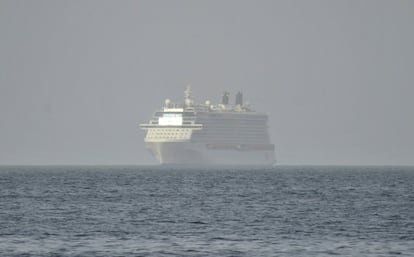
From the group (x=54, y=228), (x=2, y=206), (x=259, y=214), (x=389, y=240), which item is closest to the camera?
(x=389, y=240)

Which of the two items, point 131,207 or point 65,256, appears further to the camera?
point 131,207

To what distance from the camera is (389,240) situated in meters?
49.9

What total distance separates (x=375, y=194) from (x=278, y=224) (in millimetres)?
32185

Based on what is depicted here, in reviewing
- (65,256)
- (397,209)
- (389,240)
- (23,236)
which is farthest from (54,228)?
(397,209)

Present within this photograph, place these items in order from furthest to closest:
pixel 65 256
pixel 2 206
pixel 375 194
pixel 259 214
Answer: pixel 375 194 → pixel 2 206 → pixel 259 214 → pixel 65 256

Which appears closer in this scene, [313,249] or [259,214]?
[313,249]

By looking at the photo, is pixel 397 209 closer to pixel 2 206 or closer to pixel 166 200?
pixel 166 200

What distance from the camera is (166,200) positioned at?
8006 cm

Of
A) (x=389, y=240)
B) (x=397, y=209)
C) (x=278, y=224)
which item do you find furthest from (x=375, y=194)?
(x=389, y=240)

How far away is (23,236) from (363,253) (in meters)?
15.0

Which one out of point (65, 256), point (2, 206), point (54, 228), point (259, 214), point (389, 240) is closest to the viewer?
point (65, 256)

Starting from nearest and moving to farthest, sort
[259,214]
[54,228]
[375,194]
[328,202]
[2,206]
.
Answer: [54,228], [259,214], [2,206], [328,202], [375,194]

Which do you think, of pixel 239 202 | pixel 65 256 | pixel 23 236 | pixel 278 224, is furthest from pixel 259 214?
pixel 65 256

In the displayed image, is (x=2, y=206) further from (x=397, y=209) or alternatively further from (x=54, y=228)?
(x=397, y=209)
